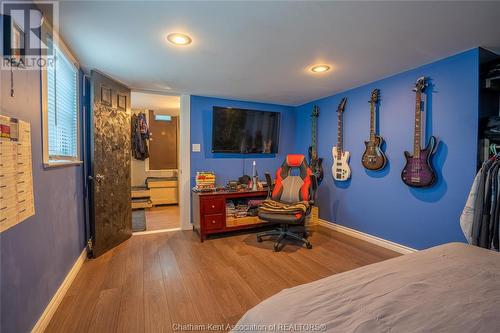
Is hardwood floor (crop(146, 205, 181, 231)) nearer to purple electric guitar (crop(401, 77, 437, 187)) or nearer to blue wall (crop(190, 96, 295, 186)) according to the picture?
blue wall (crop(190, 96, 295, 186))

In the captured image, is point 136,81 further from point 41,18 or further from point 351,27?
point 351,27

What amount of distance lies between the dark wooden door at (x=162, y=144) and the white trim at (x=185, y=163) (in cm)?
214

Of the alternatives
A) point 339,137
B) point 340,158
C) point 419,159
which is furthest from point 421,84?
point 340,158

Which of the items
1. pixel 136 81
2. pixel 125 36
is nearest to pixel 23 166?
pixel 125 36

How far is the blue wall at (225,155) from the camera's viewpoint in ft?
12.1

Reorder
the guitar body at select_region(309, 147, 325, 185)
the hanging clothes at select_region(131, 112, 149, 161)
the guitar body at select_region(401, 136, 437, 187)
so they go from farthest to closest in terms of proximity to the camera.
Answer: the hanging clothes at select_region(131, 112, 149, 161) → the guitar body at select_region(309, 147, 325, 185) → the guitar body at select_region(401, 136, 437, 187)

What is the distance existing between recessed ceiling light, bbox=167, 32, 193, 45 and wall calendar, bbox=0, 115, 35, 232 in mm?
1172

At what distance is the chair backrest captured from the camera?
3.08 metres

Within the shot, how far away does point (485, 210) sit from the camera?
181 centimetres

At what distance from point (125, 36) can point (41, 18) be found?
507 millimetres

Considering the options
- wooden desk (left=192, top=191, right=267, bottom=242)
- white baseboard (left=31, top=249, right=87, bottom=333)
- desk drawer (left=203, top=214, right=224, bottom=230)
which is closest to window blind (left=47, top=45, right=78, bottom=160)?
white baseboard (left=31, top=249, right=87, bottom=333)

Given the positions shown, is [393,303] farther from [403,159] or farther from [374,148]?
[374,148]

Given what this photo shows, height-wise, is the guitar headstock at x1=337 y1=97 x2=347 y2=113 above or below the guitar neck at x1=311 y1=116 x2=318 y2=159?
above

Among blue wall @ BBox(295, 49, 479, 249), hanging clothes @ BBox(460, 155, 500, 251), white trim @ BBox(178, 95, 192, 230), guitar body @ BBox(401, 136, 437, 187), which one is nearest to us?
hanging clothes @ BBox(460, 155, 500, 251)
